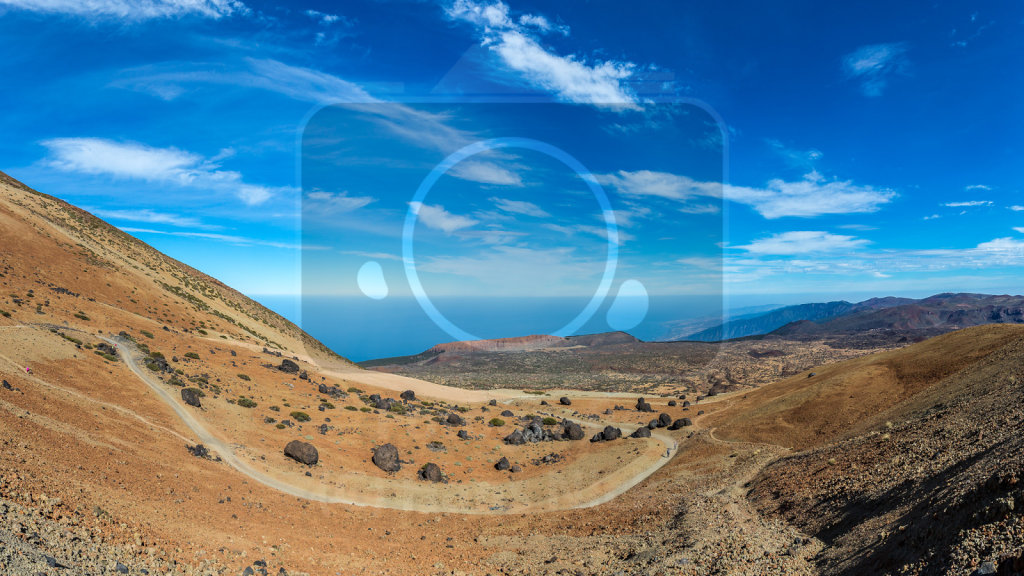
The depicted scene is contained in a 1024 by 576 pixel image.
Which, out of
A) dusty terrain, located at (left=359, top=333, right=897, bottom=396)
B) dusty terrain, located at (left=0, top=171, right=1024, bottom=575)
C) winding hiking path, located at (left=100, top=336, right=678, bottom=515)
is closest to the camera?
dusty terrain, located at (left=0, top=171, right=1024, bottom=575)

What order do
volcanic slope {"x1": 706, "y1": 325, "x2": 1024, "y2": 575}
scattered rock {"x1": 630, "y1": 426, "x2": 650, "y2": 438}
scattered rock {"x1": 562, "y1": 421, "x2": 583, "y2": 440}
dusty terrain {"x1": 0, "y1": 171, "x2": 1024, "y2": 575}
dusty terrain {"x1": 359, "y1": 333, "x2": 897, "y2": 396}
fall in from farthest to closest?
dusty terrain {"x1": 359, "y1": 333, "x2": 897, "y2": 396} → scattered rock {"x1": 562, "y1": 421, "x2": 583, "y2": 440} → scattered rock {"x1": 630, "y1": 426, "x2": 650, "y2": 438} → dusty terrain {"x1": 0, "y1": 171, "x2": 1024, "y2": 575} → volcanic slope {"x1": 706, "y1": 325, "x2": 1024, "y2": 575}

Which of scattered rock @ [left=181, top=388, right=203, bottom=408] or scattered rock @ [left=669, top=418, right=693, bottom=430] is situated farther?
scattered rock @ [left=669, top=418, right=693, bottom=430]

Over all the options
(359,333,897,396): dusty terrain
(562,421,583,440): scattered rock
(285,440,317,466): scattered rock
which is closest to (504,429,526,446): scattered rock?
(562,421,583,440): scattered rock

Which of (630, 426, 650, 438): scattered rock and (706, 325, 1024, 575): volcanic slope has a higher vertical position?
(706, 325, 1024, 575): volcanic slope

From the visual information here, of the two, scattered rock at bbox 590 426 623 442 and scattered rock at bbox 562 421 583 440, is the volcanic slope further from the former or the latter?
scattered rock at bbox 562 421 583 440

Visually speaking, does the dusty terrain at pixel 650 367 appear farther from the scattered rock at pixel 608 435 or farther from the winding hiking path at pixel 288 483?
the winding hiking path at pixel 288 483

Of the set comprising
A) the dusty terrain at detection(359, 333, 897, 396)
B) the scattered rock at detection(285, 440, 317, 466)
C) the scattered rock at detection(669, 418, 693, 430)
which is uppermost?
the scattered rock at detection(285, 440, 317, 466)

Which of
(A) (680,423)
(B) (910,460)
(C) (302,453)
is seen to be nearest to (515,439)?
(A) (680,423)
